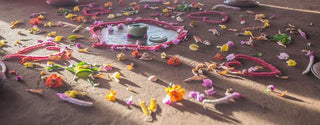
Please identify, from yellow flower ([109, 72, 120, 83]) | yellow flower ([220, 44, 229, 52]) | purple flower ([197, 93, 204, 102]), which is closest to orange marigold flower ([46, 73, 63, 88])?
yellow flower ([109, 72, 120, 83])

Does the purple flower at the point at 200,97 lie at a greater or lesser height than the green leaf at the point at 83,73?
lesser

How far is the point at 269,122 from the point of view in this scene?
6.29 feet

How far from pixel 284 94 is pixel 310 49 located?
1.48 meters

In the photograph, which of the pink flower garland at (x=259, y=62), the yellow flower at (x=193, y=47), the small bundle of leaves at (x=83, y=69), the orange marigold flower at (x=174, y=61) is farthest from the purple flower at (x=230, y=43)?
the small bundle of leaves at (x=83, y=69)

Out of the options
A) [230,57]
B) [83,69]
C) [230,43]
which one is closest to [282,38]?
[230,43]

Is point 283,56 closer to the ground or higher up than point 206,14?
closer to the ground

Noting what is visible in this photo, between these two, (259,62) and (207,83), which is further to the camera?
(259,62)

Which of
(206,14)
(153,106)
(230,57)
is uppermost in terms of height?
(206,14)

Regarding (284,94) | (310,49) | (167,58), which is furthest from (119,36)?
(310,49)

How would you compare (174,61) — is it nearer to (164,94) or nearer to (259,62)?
(164,94)

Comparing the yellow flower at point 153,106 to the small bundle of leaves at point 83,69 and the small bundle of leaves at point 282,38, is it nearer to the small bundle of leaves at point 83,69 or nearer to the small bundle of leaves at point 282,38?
the small bundle of leaves at point 83,69

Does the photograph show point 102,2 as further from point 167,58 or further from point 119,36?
point 167,58

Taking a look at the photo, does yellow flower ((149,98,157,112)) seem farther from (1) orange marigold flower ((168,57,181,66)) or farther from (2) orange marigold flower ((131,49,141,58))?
(2) orange marigold flower ((131,49,141,58))

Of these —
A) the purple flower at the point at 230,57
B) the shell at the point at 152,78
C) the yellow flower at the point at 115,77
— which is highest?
the purple flower at the point at 230,57
